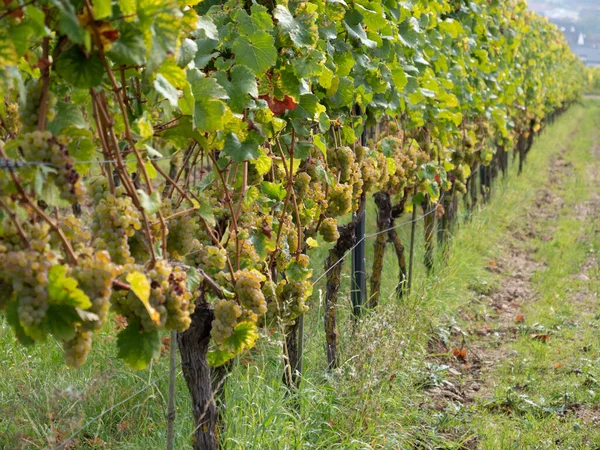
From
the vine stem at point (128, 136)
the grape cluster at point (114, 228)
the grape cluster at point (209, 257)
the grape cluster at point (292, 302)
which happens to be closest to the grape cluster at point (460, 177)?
the grape cluster at point (292, 302)

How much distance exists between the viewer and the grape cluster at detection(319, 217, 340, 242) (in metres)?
3.48

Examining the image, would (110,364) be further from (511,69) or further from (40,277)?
(511,69)

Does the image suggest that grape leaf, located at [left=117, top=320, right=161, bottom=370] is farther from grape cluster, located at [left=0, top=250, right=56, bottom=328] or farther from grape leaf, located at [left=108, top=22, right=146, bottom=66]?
grape leaf, located at [left=108, top=22, right=146, bottom=66]

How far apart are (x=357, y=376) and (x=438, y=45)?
2.94 m

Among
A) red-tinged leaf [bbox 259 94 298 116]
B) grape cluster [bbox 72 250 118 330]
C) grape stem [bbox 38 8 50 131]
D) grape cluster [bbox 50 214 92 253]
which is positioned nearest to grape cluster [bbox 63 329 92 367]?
grape cluster [bbox 72 250 118 330]

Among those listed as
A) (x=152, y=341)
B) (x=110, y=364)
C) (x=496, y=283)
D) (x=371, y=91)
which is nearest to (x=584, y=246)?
(x=496, y=283)

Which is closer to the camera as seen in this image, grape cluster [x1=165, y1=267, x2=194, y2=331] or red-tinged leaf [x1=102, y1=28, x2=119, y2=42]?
red-tinged leaf [x1=102, y1=28, x2=119, y2=42]

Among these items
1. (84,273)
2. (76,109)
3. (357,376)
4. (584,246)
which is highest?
(76,109)

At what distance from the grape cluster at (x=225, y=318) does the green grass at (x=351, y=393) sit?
49 cm

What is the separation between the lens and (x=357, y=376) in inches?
154

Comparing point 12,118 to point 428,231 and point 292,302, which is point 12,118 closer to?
point 292,302

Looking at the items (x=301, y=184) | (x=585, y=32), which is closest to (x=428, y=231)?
(x=301, y=184)

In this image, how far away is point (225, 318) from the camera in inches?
88.3

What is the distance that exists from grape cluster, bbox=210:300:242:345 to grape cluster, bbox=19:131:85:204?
794 mm
